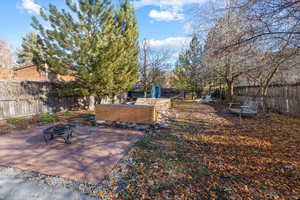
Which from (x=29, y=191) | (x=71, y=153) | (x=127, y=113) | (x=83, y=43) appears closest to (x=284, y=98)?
(x=127, y=113)

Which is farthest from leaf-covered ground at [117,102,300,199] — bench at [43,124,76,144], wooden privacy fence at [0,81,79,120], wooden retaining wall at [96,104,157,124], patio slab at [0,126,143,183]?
wooden privacy fence at [0,81,79,120]

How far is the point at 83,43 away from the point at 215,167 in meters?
7.89

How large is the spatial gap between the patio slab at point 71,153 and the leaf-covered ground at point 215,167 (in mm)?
527

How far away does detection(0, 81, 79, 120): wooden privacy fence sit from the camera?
6410 mm

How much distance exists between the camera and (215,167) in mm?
2521

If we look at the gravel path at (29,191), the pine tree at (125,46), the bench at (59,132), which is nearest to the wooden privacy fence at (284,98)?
the gravel path at (29,191)

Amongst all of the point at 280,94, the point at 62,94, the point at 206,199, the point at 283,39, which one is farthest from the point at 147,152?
the point at 280,94

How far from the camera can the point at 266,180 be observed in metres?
2.13

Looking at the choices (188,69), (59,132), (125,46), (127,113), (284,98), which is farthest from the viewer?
(188,69)

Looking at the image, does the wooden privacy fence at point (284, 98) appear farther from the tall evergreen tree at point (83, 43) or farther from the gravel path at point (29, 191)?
the tall evergreen tree at point (83, 43)

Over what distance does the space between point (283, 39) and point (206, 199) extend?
4106mm

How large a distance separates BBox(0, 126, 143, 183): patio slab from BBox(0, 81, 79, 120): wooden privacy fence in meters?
3.19

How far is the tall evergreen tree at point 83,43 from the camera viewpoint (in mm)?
6980

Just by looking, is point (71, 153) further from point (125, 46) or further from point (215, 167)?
point (125, 46)
